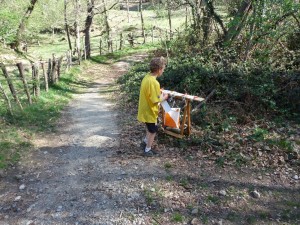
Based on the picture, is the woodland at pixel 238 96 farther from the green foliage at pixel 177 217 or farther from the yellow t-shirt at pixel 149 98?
the yellow t-shirt at pixel 149 98

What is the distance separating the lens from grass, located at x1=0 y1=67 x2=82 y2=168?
244 inches

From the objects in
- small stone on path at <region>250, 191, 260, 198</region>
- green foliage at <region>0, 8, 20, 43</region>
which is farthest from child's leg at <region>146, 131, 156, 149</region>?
green foliage at <region>0, 8, 20, 43</region>

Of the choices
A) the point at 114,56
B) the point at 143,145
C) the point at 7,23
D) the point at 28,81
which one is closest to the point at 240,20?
the point at 143,145

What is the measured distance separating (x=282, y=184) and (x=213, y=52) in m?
6.49

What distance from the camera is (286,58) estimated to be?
8.43m

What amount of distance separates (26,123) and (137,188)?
4417mm

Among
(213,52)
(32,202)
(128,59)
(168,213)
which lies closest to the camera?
(168,213)

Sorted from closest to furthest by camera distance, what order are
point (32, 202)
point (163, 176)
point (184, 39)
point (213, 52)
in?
point (32, 202)
point (163, 176)
point (213, 52)
point (184, 39)

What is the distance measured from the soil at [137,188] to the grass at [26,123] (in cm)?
30

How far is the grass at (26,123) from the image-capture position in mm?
6207

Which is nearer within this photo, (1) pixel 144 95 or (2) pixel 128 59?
(1) pixel 144 95

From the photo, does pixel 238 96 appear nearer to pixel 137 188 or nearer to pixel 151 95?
pixel 151 95

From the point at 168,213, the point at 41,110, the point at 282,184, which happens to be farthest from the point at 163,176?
the point at 41,110

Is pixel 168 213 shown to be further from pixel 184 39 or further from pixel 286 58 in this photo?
pixel 184 39
